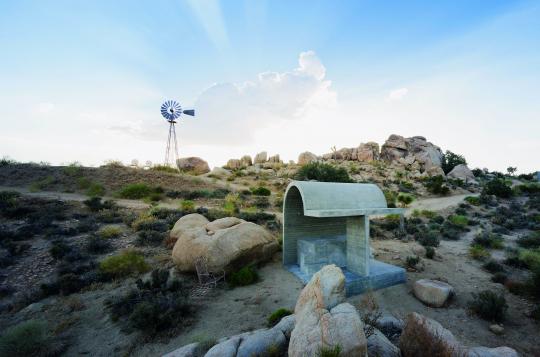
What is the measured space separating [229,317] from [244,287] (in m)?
1.86

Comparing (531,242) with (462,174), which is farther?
(462,174)

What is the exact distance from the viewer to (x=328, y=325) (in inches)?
152

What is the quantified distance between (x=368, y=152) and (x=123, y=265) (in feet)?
196

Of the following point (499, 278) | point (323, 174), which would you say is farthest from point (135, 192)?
point (499, 278)

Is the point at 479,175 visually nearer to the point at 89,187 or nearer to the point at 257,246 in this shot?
the point at 257,246

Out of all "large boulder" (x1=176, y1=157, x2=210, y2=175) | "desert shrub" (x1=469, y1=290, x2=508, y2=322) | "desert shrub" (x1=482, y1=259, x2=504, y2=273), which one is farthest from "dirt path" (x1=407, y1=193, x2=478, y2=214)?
"large boulder" (x1=176, y1=157, x2=210, y2=175)

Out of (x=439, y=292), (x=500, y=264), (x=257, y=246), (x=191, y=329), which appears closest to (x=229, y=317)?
(x=191, y=329)

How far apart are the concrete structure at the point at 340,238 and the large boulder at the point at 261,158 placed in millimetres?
47678

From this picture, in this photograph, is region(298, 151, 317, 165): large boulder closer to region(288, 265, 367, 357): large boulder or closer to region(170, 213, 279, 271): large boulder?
region(170, 213, 279, 271): large boulder

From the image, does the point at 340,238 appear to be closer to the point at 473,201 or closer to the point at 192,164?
the point at 473,201

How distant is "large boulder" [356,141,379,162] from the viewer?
5906 cm

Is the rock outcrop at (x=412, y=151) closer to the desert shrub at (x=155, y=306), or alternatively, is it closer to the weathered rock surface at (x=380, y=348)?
the weathered rock surface at (x=380, y=348)

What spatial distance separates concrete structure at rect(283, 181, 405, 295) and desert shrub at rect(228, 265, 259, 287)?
179 centimetres

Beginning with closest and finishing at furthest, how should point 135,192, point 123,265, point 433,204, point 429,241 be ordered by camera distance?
point 123,265, point 429,241, point 135,192, point 433,204
